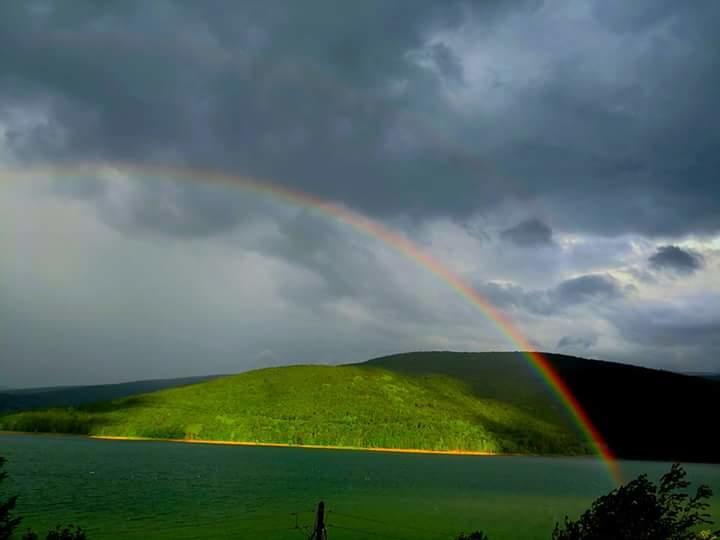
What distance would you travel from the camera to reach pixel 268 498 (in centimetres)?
9531

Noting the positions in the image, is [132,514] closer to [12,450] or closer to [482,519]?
[482,519]

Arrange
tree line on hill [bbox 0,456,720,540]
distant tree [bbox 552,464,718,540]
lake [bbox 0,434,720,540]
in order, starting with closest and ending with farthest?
tree line on hill [bbox 0,456,720,540] → distant tree [bbox 552,464,718,540] → lake [bbox 0,434,720,540]

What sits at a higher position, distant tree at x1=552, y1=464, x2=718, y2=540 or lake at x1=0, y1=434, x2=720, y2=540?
distant tree at x1=552, y1=464, x2=718, y2=540

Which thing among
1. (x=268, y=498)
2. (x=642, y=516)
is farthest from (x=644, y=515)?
(x=268, y=498)

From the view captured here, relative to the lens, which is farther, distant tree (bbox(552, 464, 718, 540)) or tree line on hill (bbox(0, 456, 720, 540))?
distant tree (bbox(552, 464, 718, 540))

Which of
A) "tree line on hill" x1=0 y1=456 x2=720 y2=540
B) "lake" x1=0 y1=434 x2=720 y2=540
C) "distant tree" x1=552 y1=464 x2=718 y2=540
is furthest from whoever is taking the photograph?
"lake" x1=0 y1=434 x2=720 y2=540

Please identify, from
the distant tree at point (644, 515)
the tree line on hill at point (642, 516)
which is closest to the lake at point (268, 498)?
the tree line on hill at point (642, 516)

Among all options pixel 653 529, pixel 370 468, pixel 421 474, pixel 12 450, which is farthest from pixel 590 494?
pixel 12 450

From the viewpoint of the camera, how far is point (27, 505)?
7606 cm

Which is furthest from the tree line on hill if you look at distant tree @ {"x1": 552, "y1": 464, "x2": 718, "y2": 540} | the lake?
the lake

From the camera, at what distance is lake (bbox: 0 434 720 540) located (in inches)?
2697

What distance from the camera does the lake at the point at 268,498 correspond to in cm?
6850

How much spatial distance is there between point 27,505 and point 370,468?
113 metres

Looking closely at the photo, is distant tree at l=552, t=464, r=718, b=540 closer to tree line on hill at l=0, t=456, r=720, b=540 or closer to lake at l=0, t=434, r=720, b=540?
tree line on hill at l=0, t=456, r=720, b=540
